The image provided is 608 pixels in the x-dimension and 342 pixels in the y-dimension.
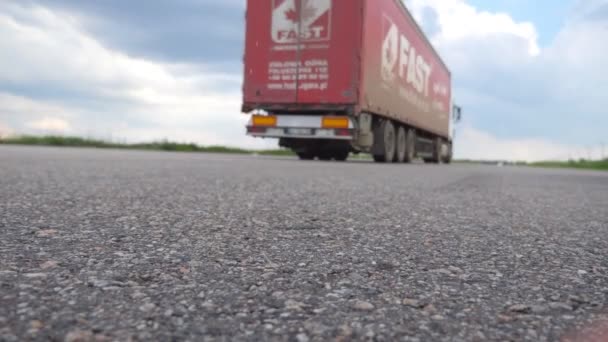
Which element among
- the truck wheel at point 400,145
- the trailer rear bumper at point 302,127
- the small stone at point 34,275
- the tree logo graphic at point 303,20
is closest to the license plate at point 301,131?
the trailer rear bumper at point 302,127

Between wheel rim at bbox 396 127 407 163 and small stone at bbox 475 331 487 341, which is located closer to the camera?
small stone at bbox 475 331 487 341

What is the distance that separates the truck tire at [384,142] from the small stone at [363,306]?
12429 millimetres

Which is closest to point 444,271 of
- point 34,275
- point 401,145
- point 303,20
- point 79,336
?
point 79,336

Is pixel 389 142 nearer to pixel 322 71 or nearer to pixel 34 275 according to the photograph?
pixel 322 71

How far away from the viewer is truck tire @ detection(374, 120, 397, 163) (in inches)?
535

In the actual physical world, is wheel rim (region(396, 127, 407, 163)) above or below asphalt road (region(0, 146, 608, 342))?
above

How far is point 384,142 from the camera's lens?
534 inches

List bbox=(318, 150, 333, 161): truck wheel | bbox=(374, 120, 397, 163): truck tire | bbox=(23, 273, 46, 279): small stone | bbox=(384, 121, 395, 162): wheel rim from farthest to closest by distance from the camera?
bbox=(318, 150, 333, 161): truck wheel
bbox=(384, 121, 395, 162): wheel rim
bbox=(374, 120, 397, 163): truck tire
bbox=(23, 273, 46, 279): small stone

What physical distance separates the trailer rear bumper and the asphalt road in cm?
860

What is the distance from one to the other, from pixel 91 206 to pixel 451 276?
6.77 ft

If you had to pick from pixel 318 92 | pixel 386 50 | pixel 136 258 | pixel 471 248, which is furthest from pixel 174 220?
pixel 386 50

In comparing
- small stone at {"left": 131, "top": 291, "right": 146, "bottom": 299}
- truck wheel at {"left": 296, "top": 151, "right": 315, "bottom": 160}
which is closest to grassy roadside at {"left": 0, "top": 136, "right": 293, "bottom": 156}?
truck wheel at {"left": 296, "top": 151, "right": 315, "bottom": 160}

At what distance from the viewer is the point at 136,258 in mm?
1705

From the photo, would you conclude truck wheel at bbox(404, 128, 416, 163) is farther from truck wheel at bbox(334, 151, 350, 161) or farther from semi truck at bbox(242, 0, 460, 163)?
semi truck at bbox(242, 0, 460, 163)
